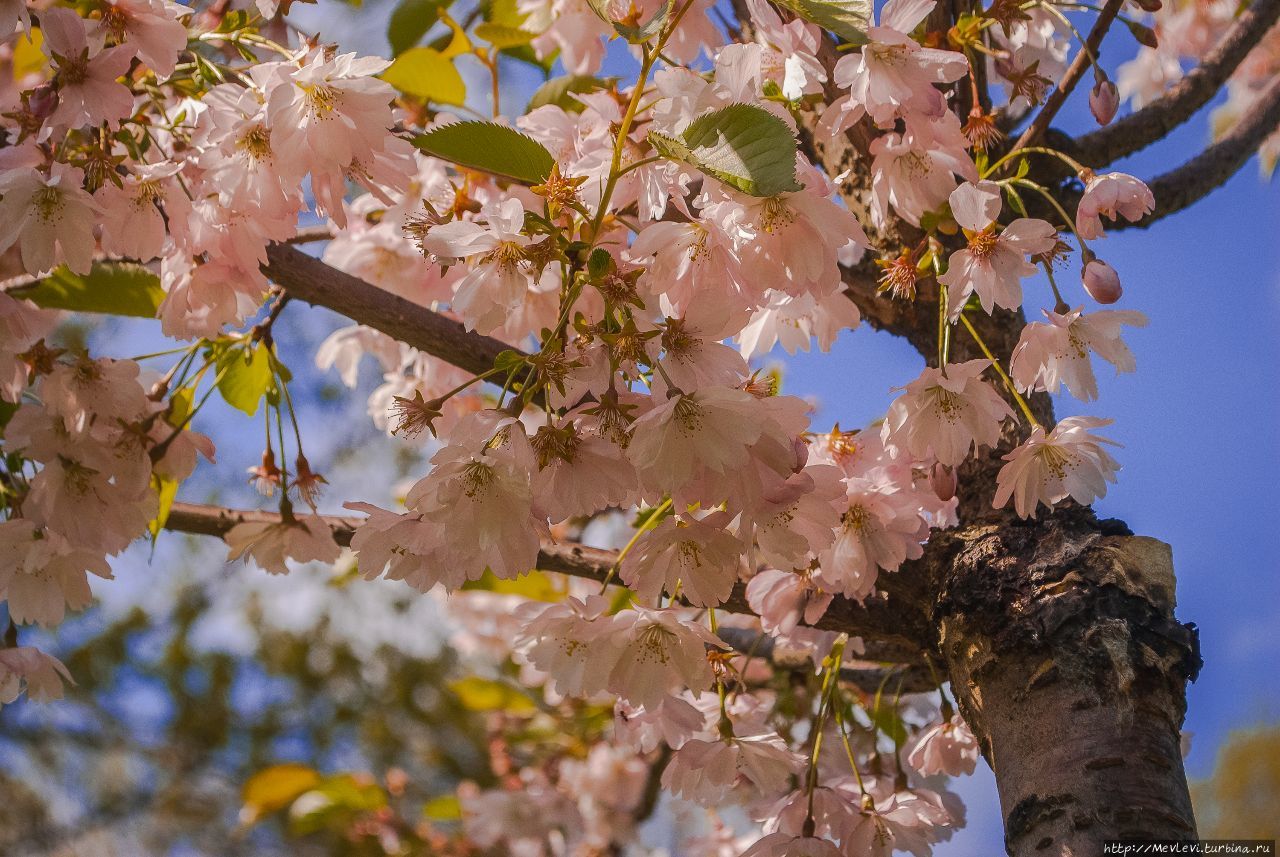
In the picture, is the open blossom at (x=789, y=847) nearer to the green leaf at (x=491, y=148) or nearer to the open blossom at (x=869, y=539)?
the open blossom at (x=869, y=539)

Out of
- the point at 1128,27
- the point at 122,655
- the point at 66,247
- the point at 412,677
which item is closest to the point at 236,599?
the point at 122,655

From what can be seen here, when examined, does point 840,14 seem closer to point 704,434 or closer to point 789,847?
point 704,434

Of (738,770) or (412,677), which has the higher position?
(412,677)

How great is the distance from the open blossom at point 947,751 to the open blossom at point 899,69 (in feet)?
2.13

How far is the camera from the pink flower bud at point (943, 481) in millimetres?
862

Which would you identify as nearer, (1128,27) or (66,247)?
(66,247)

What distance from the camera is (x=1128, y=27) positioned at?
0.94m

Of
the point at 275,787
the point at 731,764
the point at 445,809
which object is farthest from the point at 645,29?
the point at 275,787

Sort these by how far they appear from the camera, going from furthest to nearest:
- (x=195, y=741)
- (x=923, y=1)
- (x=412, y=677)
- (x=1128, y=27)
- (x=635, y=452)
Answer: (x=195, y=741) < (x=412, y=677) < (x=1128, y=27) < (x=923, y=1) < (x=635, y=452)

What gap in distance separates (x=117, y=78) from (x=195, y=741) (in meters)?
4.81

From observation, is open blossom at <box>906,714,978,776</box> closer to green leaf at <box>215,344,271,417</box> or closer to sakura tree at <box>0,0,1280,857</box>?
sakura tree at <box>0,0,1280,857</box>

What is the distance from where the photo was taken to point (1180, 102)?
1.27 meters

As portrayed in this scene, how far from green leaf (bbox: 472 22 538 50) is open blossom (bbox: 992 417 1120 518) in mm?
820

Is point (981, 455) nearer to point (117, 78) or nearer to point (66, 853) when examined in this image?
point (117, 78)
